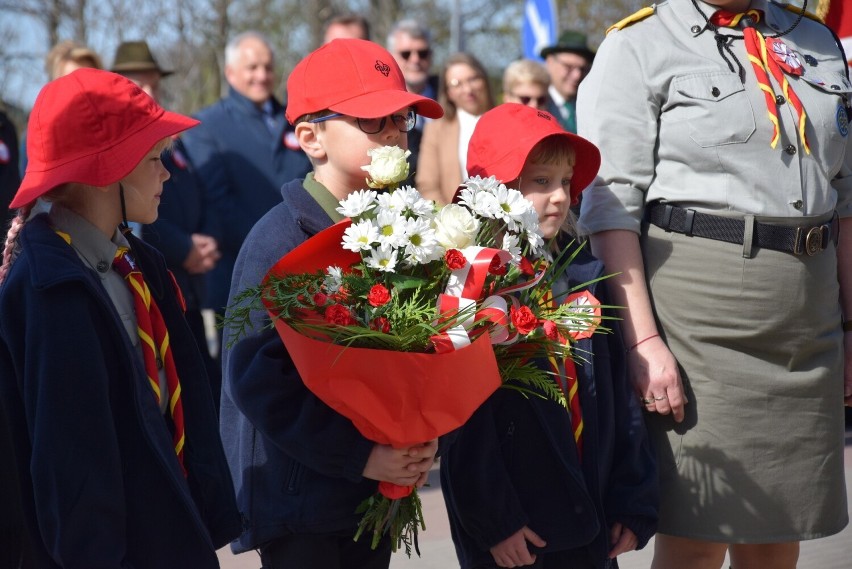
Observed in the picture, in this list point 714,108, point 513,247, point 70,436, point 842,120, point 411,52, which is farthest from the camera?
point 411,52

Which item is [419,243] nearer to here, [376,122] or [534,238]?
[534,238]

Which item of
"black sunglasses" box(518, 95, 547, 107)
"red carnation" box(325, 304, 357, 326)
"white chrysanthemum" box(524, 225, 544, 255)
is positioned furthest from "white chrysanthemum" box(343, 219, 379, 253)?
"black sunglasses" box(518, 95, 547, 107)

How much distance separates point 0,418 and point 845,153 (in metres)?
2.59

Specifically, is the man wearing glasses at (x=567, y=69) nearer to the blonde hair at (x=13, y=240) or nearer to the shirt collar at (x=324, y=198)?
the shirt collar at (x=324, y=198)

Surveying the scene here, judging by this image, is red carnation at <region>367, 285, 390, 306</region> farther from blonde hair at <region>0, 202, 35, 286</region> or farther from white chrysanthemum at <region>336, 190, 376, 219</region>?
blonde hair at <region>0, 202, 35, 286</region>

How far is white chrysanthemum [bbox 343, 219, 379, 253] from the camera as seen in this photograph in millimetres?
2385

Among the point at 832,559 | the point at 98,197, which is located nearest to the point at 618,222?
the point at 98,197

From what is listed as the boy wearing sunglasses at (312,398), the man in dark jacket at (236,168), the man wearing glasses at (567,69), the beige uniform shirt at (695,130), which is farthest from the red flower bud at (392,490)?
the man wearing glasses at (567,69)

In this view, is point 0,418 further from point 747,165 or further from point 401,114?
point 747,165

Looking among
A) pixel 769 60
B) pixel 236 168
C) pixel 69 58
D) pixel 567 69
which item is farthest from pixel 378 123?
pixel 567 69

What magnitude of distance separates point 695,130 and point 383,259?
117 centimetres

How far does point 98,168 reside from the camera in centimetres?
255

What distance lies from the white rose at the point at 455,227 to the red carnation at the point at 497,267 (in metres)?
0.07

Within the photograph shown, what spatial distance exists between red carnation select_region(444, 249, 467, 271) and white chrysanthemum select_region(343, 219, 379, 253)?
0.50 ft
